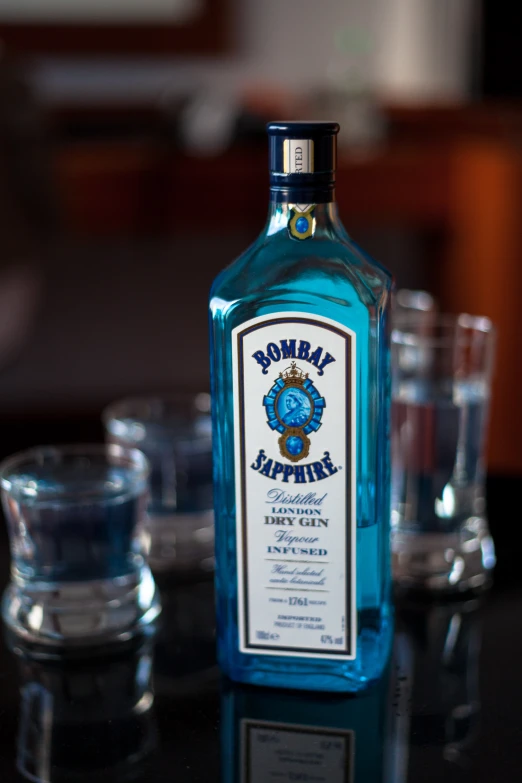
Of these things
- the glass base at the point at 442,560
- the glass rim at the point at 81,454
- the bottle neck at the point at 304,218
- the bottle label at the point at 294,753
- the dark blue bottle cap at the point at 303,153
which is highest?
the dark blue bottle cap at the point at 303,153

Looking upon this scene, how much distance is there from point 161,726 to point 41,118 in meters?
1.90

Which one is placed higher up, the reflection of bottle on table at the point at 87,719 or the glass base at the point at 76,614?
the glass base at the point at 76,614

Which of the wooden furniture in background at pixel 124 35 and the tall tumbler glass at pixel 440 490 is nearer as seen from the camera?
the tall tumbler glass at pixel 440 490

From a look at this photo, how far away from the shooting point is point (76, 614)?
0.67 m

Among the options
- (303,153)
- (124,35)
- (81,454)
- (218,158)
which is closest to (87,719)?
(81,454)

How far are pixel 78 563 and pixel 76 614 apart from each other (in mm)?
32

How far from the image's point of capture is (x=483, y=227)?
2498 millimetres

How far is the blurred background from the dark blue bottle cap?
1.76 metres

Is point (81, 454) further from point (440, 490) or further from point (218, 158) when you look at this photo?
point (218, 158)

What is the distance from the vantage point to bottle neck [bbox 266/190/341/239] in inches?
23.5

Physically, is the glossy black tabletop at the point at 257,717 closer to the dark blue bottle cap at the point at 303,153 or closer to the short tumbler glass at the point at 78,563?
the short tumbler glass at the point at 78,563

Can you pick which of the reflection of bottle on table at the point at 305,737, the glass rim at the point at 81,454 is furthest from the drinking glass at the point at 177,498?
the reflection of bottle on table at the point at 305,737

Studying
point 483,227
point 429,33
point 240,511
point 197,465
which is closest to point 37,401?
point 483,227

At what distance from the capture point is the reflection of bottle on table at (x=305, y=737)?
536 mm
